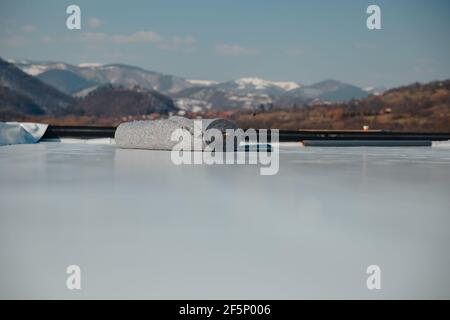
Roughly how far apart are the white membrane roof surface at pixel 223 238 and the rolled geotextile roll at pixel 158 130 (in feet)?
22.5

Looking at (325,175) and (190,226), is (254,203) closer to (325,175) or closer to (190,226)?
(190,226)

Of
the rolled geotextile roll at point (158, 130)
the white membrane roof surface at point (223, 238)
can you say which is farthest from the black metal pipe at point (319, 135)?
the white membrane roof surface at point (223, 238)

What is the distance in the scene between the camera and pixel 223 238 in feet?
12.2

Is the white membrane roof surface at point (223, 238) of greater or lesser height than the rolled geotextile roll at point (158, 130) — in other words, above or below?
below

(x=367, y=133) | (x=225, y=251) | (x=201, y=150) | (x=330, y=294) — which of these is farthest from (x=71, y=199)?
(x=367, y=133)

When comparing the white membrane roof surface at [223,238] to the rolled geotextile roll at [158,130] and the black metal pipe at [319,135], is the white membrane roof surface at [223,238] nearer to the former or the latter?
the rolled geotextile roll at [158,130]

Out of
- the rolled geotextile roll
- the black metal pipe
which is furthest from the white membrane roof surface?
the black metal pipe

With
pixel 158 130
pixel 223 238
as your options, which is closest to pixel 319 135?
pixel 158 130

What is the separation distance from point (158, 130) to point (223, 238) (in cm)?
1131

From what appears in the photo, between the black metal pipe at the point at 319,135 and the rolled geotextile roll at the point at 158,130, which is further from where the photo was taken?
the black metal pipe at the point at 319,135

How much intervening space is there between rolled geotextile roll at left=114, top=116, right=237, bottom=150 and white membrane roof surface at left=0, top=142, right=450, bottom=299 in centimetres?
686

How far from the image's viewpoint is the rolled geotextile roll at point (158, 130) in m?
14.0

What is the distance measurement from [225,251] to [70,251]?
0.98m

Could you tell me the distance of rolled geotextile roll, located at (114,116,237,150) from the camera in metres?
14.0
